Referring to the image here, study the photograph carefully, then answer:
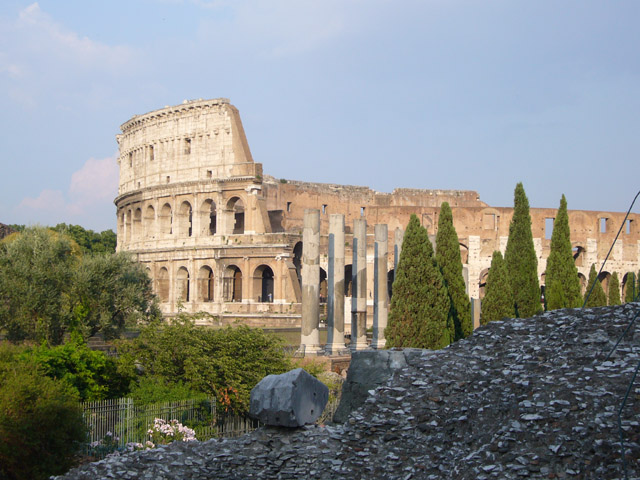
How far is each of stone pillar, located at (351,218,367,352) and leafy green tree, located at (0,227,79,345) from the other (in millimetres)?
9041

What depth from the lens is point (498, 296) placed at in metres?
23.6

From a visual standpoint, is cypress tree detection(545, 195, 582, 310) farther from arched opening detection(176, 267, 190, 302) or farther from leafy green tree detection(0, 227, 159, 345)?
arched opening detection(176, 267, 190, 302)

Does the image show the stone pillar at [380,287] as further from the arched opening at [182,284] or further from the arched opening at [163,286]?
the arched opening at [163,286]

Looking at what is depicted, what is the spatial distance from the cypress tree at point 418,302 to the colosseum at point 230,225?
54.3 ft

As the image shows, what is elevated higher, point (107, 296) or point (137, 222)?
point (137, 222)

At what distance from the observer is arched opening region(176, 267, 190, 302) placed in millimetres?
41750

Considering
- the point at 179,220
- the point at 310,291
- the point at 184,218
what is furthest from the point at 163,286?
the point at 310,291

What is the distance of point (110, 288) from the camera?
23734 mm

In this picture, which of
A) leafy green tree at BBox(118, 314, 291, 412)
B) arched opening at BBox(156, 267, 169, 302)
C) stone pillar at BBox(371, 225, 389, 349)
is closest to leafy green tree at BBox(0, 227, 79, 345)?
leafy green tree at BBox(118, 314, 291, 412)

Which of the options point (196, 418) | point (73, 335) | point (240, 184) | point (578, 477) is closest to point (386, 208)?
point (240, 184)

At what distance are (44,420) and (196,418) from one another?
448 cm

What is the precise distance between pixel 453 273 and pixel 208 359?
10846 mm

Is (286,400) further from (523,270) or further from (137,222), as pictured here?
(137,222)

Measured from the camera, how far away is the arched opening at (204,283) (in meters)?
40.9
